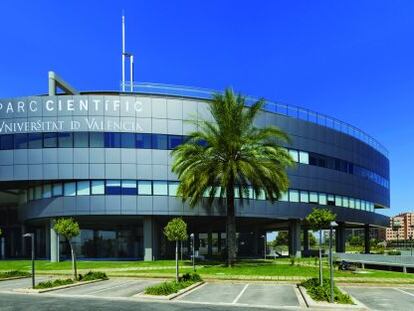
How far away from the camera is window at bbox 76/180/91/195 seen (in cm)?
5203

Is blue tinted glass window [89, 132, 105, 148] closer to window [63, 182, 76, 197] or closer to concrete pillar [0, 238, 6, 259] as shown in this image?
window [63, 182, 76, 197]

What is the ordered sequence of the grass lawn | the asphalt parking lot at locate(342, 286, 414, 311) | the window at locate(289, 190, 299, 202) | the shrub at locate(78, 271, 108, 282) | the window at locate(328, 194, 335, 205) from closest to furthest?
the asphalt parking lot at locate(342, 286, 414, 311) → the shrub at locate(78, 271, 108, 282) → the grass lawn → the window at locate(289, 190, 299, 202) → the window at locate(328, 194, 335, 205)

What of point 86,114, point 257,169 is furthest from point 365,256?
point 86,114

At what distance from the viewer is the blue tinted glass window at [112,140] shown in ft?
171

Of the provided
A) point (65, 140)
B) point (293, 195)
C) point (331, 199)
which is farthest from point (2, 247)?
point (331, 199)

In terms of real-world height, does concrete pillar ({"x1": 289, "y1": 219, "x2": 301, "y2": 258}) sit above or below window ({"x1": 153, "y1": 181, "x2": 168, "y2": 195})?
below

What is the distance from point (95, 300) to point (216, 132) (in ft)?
77.6

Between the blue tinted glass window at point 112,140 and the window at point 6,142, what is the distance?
9.23 meters

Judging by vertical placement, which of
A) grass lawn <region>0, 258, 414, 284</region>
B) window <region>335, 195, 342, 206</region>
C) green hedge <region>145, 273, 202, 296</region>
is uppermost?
window <region>335, 195, 342, 206</region>

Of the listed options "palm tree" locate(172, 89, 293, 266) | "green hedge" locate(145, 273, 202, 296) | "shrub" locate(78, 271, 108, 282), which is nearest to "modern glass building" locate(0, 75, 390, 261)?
"palm tree" locate(172, 89, 293, 266)

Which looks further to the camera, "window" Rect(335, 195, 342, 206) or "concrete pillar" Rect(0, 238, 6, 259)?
"concrete pillar" Rect(0, 238, 6, 259)

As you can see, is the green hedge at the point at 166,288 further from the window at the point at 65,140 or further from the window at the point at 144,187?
the window at the point at 65,140

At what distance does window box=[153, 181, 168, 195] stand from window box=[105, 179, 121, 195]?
3439 mm

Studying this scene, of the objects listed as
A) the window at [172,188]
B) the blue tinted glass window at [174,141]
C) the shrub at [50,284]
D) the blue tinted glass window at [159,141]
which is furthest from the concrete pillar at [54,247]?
the shrub at [50,284]
